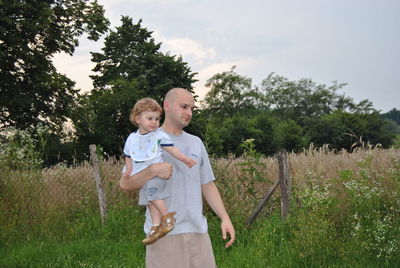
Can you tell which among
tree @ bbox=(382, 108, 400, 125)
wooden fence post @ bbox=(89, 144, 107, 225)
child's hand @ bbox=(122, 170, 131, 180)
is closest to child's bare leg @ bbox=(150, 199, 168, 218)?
child's hand @ bbox=(122, 170, 131, 180)

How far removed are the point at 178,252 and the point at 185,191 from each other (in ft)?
1.30

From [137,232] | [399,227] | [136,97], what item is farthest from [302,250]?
[136,97]

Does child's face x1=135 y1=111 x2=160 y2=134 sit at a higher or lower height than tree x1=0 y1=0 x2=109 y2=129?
lower

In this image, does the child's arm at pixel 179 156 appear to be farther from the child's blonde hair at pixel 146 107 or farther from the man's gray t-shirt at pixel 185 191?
the child's blonde hair at pixel 146 107

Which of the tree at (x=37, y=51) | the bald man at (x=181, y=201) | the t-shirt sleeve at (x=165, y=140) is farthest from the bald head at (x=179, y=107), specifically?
the tree at (x=37, y=51)

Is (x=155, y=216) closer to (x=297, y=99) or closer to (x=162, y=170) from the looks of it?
(x=162, y=170)

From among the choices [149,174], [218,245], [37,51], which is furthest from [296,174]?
[37,51]

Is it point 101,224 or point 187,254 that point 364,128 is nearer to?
point 101,224

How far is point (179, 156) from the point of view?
2.79 m

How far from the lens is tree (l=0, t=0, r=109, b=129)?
70.3ft

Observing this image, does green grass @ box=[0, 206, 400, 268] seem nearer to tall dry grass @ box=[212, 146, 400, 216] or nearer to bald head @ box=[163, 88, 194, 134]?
tall dry grass @ box=[212, 146, 400, 216]

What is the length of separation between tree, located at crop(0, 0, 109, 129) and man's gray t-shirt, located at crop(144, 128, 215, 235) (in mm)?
19696

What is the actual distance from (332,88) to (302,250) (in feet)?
232

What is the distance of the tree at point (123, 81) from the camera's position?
29953 mm
